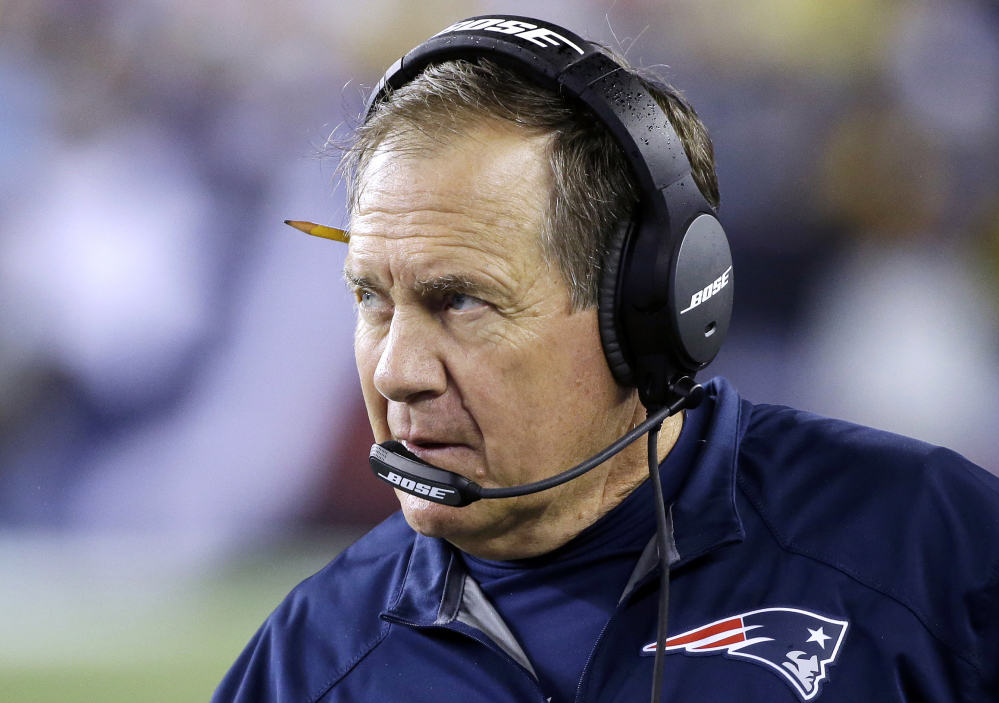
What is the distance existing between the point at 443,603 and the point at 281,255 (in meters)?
1.10

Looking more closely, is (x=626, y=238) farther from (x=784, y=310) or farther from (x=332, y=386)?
A: (x=332, y=386)

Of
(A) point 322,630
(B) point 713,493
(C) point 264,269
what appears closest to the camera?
(B) point 713,493

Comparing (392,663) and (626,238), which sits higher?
(626,238)

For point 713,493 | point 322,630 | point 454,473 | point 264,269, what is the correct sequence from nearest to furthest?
point 454,473
point 713,493
point 322,630
point 264,269

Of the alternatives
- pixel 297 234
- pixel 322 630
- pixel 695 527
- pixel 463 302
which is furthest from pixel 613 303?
pixel 297 234

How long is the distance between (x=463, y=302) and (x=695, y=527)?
1.14 ft

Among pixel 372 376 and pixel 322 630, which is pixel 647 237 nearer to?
pixel 372 376

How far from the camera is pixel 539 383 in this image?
0.91 m

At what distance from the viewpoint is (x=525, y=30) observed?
95 centimetres

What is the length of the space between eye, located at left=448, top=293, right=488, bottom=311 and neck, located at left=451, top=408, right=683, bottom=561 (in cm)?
22

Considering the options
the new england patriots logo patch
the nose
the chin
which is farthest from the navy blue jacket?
the nose

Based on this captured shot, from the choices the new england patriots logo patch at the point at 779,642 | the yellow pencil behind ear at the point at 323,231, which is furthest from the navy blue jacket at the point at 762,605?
the yellow pencil behind ear at the point at 323,231

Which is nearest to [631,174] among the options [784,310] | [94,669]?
[784,310]

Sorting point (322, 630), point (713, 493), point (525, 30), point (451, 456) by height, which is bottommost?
point (322, 630)
